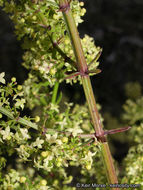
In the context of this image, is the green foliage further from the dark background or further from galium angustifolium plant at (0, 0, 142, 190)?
the dark background

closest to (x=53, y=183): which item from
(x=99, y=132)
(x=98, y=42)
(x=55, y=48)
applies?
(x=99, y=132)

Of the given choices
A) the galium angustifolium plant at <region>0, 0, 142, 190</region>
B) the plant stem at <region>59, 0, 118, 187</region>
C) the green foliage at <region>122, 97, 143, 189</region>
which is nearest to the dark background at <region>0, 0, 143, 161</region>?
the green foliage at <region>122, 97, 143, 189</region>

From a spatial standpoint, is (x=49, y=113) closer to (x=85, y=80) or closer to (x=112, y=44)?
(x=85, y=80)

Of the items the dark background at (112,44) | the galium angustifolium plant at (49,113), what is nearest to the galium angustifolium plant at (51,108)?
the galium angustifolium plant at (49,113)

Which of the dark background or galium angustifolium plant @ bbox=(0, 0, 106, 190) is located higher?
the dark background

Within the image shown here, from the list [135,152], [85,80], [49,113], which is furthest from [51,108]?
[135,152]
